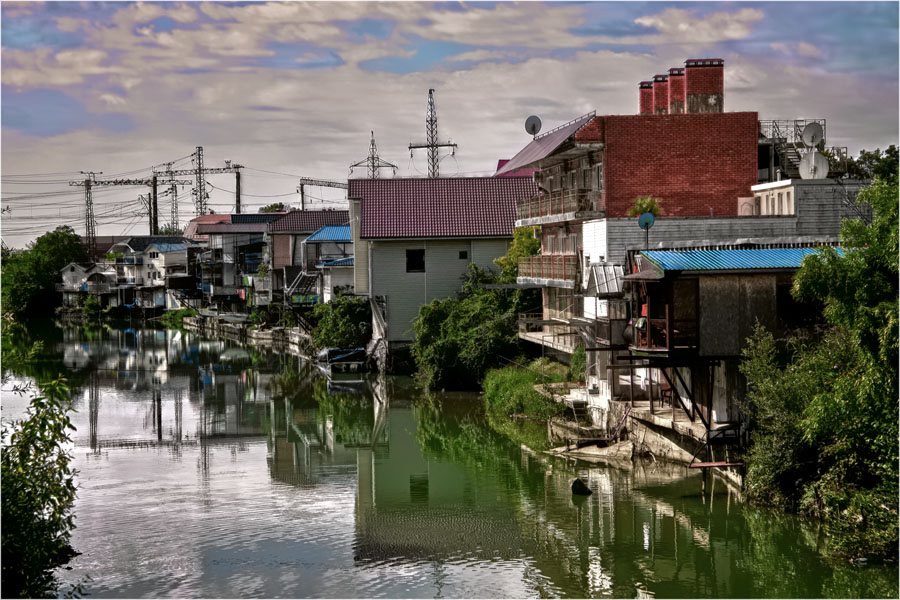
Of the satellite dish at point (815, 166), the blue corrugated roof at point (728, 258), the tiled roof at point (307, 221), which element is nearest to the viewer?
the blue corrugated roof at point (728, 258)

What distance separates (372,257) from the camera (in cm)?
5072

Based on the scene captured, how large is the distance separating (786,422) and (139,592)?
1334 cm

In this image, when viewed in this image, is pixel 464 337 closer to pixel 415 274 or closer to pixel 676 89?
pixel 415 274

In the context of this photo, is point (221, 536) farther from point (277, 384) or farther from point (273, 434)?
point (277, 384)

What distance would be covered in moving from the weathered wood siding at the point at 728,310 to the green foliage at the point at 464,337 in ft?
59.9

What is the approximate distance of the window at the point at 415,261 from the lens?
5109cm

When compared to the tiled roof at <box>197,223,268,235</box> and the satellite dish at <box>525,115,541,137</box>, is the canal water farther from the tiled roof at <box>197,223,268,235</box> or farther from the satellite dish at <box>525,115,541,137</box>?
the tiled roof at <box>197,223,268,235</box>

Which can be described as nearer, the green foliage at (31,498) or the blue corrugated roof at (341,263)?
the green foliage at (31,498)

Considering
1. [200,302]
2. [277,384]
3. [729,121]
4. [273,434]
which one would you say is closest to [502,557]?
[273,434]

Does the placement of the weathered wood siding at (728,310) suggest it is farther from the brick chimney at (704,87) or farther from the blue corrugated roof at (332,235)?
the blue corrugated roof at (332,235)

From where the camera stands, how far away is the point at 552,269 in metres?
39.8

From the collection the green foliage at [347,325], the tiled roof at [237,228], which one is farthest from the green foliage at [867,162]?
the tiled roof at [237,228]

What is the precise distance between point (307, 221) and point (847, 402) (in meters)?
62.2

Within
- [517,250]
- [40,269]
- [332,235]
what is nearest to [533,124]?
[517,250]
